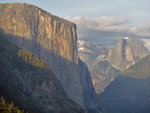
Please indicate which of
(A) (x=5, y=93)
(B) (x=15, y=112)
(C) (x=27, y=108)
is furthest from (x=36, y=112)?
(B) (x=15, y=112)

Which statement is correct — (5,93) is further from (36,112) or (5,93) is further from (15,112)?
(15,112)

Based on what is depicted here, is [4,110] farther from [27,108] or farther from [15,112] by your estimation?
[27,108]

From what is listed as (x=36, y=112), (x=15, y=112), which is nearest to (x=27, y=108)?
(x=36, y=112)

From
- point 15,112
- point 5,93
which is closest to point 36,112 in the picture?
point 5,93

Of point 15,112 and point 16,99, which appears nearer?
point 15,112

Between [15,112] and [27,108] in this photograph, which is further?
[27,108]

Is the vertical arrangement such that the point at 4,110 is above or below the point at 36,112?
above

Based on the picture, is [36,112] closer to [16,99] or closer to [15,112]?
[16,99]
